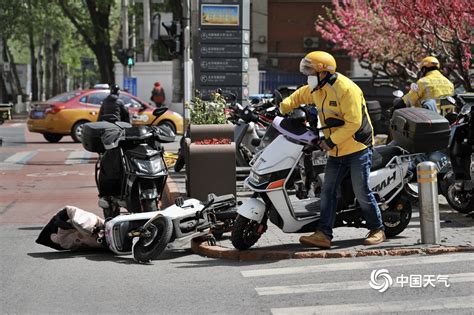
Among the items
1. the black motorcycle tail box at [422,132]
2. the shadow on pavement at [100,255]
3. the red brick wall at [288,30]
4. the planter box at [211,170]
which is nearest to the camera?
the shadow on pavement at [100,255]

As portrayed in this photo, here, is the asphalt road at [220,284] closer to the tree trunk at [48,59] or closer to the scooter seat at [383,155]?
the scooter seat at [383,155]

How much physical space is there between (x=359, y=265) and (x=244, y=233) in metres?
1.17

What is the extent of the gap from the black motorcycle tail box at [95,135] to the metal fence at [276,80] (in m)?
26.6

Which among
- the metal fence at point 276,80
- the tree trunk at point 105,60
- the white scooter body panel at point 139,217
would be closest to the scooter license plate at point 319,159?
the white scooter body panel at point 139,217

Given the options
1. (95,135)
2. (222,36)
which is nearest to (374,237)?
(95,135)

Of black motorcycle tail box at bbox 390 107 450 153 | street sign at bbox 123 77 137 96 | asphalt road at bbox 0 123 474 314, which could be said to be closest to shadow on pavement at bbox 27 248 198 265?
asphalt road at bbox 0 123 474 314

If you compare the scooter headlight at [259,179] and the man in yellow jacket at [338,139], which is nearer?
the man in yellow jacket at [338,139]

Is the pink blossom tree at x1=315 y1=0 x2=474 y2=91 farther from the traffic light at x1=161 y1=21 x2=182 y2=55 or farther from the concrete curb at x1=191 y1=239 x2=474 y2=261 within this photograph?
the concrete curb at x1=191 y1=239 x2=474 y2=261

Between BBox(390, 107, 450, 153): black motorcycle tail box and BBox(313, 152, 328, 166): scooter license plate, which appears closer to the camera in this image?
BBox(390, 107, 450, 153): black motorcycle tail box

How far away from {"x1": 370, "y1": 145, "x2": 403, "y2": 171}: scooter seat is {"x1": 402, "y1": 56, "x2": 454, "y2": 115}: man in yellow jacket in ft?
9.63

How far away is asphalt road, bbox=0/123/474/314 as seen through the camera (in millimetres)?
7082

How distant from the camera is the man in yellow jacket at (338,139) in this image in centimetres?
881

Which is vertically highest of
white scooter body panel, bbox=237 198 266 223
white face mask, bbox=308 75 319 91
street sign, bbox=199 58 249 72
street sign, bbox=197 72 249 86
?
white face mask, bbox=308 75 319 91

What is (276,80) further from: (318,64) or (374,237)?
(318,64)
